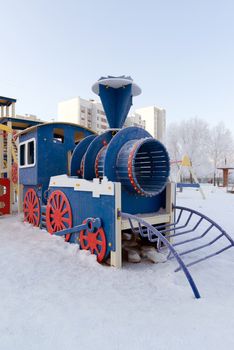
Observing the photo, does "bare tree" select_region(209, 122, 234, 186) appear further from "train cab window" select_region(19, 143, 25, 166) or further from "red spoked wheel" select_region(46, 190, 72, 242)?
"red spoked wheel" select_region(46, 190, 72, 242)

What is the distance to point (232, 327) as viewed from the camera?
219cm

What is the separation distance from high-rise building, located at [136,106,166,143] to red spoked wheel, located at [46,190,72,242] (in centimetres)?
6060

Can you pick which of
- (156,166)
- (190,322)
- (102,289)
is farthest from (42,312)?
(156,166)

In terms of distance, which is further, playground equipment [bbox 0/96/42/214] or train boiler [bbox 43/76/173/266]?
playground equipment [bbox 0/96/42/214]

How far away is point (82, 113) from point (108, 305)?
177ft

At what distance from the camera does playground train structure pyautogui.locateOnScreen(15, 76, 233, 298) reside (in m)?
3.73

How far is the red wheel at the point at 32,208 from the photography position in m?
6.05

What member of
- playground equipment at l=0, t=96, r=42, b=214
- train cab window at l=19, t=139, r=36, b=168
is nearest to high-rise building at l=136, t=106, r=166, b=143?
playground equipment at l=0, t=96, r=42, b=214

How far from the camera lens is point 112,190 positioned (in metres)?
3.64

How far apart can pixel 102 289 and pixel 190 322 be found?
1125 mm

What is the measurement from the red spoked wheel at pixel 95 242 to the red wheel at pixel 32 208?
2.25 meters

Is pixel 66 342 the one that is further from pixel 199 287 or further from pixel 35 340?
pixel 199 287

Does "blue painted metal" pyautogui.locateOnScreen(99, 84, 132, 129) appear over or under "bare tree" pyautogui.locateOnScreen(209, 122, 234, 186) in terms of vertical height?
under

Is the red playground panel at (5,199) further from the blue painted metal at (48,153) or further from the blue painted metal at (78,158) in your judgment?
the blue painted metal at (78,158)
